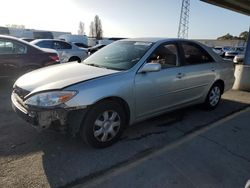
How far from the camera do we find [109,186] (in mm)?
2697

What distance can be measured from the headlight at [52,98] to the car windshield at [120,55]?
102cm

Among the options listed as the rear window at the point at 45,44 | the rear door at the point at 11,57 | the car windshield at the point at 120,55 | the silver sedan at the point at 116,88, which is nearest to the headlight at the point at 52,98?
the silver sedan at the point at 116,88

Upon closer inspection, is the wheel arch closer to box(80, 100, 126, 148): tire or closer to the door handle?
box(80, 100, 126, 148): tire

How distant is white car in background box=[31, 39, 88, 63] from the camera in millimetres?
10766

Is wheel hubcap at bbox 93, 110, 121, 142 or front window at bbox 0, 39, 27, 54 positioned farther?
front window at bbox 0, 39, 27, 54

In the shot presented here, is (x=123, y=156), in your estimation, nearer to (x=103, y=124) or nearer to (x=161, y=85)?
(x=103, y=124)

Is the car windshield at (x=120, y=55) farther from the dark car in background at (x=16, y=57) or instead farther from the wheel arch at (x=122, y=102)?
the dark car in background at (x=16, y=57)

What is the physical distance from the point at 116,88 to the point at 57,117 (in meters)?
0.88

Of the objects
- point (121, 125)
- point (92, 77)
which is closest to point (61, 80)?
point (92, 77)

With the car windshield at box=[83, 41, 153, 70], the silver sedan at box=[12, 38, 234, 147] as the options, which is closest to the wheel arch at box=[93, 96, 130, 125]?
the silver sedan at box=[12, 38, 234, 147]

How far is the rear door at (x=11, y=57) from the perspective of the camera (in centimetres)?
635

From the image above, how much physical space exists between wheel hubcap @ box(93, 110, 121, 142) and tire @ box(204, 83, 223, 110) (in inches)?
104

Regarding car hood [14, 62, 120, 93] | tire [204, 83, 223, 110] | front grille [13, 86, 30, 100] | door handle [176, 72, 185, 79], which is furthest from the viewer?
tire [204, 83, 223, 110]

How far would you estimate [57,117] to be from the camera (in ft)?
9.99
